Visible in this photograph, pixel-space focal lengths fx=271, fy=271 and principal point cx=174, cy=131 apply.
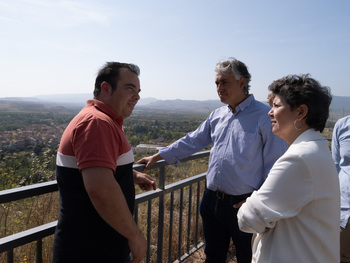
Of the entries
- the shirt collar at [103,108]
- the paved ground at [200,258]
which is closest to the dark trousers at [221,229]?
the paved ground at [200,258]

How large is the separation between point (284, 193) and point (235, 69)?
4.47 ft

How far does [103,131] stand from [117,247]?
669 mm

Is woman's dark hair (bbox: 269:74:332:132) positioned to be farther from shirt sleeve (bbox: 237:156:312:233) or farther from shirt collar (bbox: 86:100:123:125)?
shirt collar (bbox: 86:100:123:125)

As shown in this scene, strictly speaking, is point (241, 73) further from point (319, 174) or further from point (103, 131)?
point (103, 131)

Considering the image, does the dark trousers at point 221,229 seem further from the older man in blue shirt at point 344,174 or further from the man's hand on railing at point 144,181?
the older man in blue shirt at point 344,174

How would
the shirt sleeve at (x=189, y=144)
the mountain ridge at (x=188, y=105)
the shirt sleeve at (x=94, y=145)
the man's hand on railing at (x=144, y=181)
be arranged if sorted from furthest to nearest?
the mountain ridge at (x=188, y=105) < the shirt sleeve at (x=189, y=144) < the man's hand on railing at (x=144, y=181) < the shirt sleeve at (x=94, y=145)

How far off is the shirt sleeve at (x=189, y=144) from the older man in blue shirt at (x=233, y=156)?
1cm

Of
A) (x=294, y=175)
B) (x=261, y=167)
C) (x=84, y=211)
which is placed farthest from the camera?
(x=261, y=167)

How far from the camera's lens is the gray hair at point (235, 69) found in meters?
2.36

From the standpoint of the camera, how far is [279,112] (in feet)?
4.94

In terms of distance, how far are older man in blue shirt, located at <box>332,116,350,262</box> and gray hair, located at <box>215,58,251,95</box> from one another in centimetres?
87

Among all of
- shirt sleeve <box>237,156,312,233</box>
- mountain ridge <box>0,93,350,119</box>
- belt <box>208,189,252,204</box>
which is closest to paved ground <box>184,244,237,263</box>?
belt <box>208,189,252,204</box>

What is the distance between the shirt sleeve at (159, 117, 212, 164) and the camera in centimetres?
254

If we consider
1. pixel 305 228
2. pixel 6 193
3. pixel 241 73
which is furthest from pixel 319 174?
pixel 6 193
